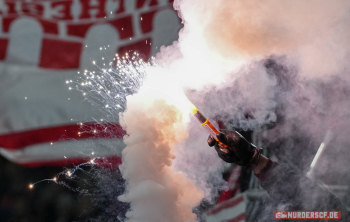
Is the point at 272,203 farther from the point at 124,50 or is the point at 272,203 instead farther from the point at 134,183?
the point at 124,50

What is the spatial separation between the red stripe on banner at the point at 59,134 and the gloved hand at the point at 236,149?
186cm

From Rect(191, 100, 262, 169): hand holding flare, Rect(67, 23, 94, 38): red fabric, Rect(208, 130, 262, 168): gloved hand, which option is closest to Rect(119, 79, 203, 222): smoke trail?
Rect(191, 100, 262, 169): hand holding flare

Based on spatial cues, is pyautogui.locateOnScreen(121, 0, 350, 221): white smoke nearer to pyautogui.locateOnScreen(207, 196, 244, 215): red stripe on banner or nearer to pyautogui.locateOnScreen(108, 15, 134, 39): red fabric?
pyautogui.locateOnScreen(207, 196, 244, 215): red stripe on banner

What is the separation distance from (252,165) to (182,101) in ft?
3.36

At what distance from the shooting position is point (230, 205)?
3701mm

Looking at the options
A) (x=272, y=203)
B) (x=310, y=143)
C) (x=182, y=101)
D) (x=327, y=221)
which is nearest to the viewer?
(x=327, y=221)

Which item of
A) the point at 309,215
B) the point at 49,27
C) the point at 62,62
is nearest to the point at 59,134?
the point at 62,62

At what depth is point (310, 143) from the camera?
137 inches

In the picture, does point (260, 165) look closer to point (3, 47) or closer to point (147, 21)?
point (147, 21)

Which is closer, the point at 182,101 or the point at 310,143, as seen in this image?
the point at 182,101

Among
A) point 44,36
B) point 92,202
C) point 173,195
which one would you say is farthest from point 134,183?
point 44,36

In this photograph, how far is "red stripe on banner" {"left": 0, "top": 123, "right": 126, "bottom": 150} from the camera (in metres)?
3.55

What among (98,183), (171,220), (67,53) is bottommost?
(171,220)

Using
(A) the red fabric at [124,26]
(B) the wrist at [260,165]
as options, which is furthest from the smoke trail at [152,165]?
(A) the red fabric at [124,26]
